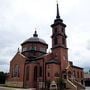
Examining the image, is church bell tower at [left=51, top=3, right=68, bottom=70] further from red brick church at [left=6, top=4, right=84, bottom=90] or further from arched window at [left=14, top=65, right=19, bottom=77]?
arched window at [left=14, top=65, right=19, bottom=77]

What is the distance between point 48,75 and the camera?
4197cm

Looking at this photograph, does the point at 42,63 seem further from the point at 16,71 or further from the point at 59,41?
the point at 16,71

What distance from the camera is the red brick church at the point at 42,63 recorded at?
42781 mm

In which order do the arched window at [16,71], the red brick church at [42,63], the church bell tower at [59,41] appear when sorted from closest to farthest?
the red brick church at [42,63] < the church bell tower at [59,41] < the arched window at [16,71]

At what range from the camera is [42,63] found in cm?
4425

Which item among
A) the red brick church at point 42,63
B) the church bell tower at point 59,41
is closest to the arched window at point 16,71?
the red brick church at point 42,63

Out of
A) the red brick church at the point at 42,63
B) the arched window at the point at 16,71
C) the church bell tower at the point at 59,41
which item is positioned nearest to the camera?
the red brick church at the point at 42,63

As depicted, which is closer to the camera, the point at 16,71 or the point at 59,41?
the point at 59,41

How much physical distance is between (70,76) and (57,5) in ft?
69.1

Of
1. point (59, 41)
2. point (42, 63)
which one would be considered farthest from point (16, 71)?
point (59, 41)

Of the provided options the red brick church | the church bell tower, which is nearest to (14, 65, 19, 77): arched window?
the red brick church

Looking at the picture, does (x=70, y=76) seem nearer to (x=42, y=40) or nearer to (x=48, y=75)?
(x=48, y=75)

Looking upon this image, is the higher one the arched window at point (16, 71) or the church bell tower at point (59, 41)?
the church bell tower at point (59, 41)

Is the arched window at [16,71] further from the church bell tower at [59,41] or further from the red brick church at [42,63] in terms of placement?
the church bell tower at [59,41]
